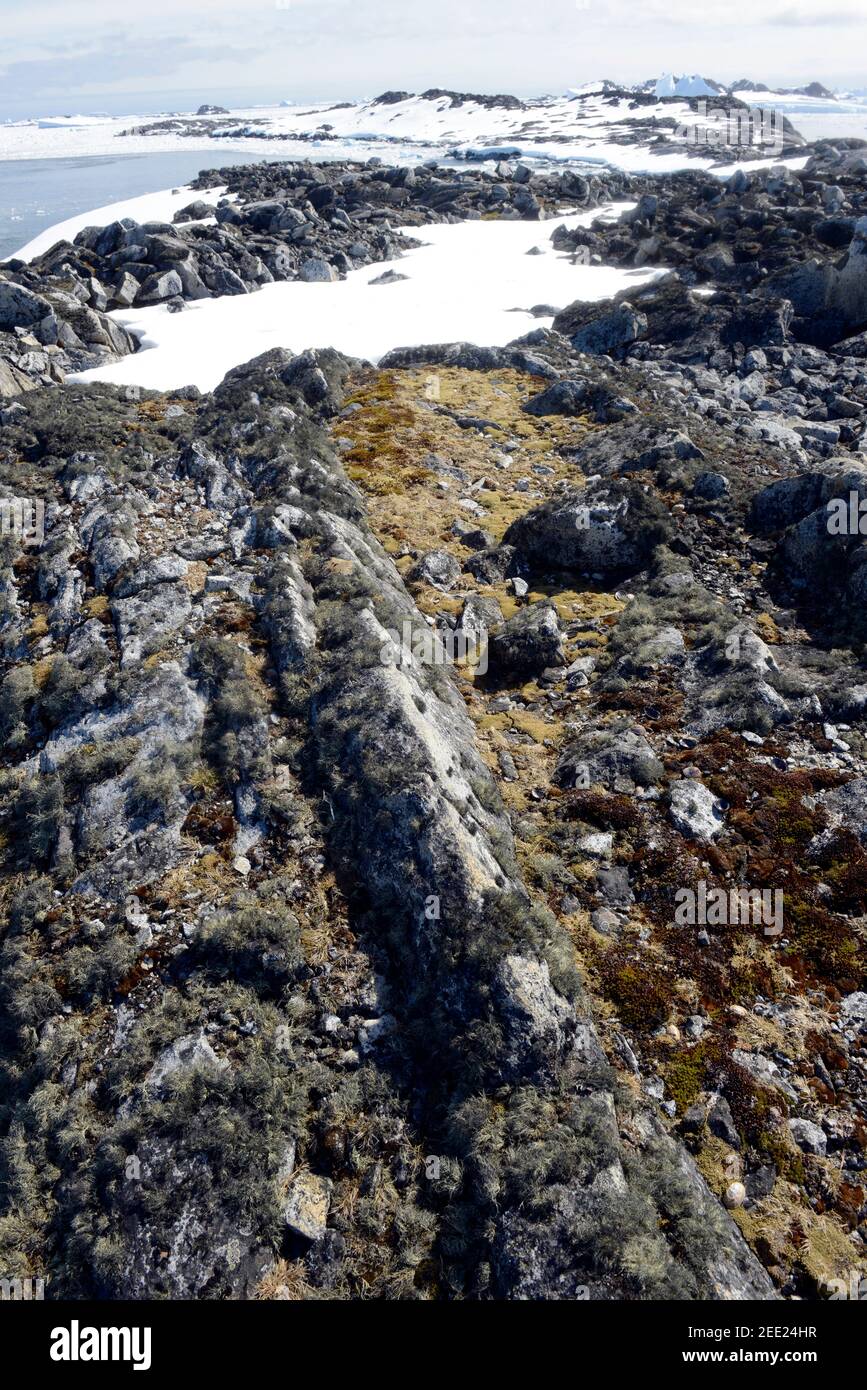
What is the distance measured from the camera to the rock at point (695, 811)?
42.4ft

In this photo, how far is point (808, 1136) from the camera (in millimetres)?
9008

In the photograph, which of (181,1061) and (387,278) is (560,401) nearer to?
(181,1061)

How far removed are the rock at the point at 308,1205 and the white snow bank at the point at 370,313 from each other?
117 ft

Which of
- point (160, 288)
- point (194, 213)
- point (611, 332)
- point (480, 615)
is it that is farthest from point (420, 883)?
point (194, 213)

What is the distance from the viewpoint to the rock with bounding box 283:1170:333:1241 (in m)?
7.94

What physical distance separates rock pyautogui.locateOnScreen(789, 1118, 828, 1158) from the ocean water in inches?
3072

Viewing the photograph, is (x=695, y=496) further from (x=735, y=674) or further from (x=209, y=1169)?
(x=209, y=1169)

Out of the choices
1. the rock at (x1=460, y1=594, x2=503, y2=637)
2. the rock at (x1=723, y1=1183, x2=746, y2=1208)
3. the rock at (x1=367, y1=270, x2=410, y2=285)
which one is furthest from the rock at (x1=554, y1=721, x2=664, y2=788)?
the rock at (x1=367, y1=270, x2=410, y2=285)

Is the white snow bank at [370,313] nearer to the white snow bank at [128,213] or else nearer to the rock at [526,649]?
the white snow bank at [128,213]

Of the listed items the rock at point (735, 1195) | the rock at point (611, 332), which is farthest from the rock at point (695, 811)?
the rock at point (611, 332)

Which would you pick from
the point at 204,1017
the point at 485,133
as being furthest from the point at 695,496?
the point at 485,133

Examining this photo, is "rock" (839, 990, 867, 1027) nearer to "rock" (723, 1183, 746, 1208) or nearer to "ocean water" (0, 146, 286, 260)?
"rock" (723, 1183, 746, 1208)

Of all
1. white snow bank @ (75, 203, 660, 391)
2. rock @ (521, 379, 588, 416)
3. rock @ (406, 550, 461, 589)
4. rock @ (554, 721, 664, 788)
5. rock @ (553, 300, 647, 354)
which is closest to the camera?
rock @ (554, 721, 664, 788)

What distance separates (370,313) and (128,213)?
48963 millimetres
